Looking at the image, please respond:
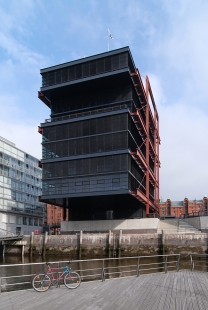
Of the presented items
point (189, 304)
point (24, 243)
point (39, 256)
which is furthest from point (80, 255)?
point (189, 304)

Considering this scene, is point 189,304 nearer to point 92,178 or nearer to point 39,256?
point 39,256

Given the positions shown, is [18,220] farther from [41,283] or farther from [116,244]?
[41,283]

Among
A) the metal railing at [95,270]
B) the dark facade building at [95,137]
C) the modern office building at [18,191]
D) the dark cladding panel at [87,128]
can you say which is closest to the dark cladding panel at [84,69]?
the dark facade building at [95,137]

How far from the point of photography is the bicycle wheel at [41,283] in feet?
41.5

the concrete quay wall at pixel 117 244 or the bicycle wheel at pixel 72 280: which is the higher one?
the bicycle wheel at pixel 72 280

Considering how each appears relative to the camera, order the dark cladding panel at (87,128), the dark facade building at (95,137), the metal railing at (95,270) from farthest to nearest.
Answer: the dark cladding panel at (87,128), the dark facade building at (95,137), the metal railing at (95,270)

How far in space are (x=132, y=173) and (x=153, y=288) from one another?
4315cm

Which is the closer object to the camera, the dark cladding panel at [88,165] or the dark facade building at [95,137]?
the dark cladding panel at [88,165]

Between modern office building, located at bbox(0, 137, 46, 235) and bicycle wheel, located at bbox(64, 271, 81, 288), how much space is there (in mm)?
62458

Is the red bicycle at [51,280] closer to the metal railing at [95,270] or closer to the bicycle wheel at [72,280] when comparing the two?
the bicycle wheel at [72,280]

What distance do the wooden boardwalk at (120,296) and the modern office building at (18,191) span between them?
6277cm

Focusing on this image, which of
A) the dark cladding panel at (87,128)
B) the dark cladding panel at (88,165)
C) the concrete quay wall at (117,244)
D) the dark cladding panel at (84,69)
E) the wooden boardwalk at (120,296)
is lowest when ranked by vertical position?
the concrete quay wall at (117,244)

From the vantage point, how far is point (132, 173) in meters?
56.3

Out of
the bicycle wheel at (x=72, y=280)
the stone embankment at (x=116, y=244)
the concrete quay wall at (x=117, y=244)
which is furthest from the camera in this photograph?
the stone embankment at (x=116, y=244)
